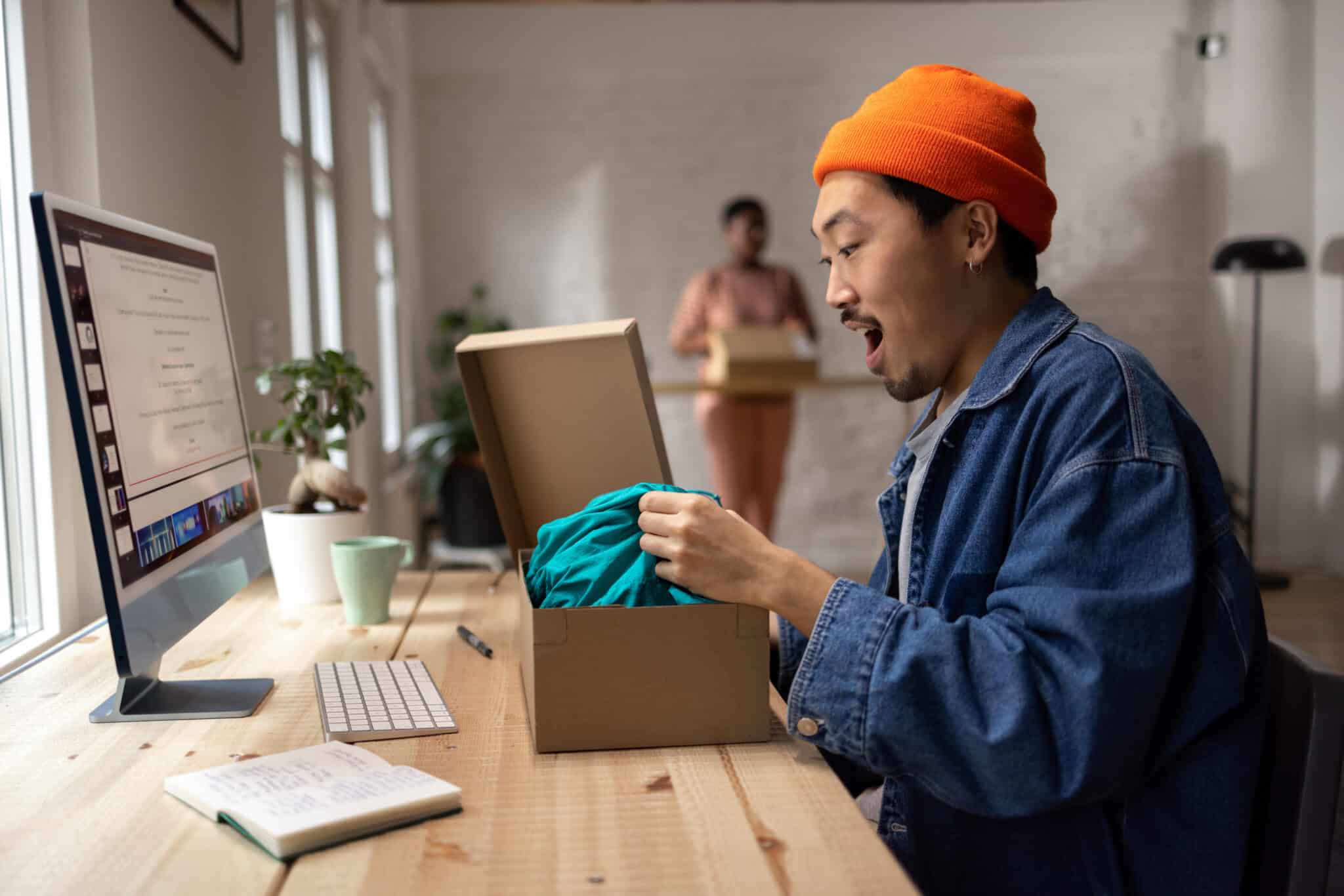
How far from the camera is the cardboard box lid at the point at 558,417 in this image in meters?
1.18

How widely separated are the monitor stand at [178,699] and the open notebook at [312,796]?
0.57ft

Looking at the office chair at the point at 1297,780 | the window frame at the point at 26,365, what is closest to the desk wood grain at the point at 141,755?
the window frame at the point at 26,365

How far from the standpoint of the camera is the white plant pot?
153 cm

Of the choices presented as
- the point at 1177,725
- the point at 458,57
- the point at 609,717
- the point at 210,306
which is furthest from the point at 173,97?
the point at 458,57

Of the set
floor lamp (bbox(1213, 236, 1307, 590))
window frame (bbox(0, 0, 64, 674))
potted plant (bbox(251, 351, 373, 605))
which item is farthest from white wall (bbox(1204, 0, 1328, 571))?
window frame (bbox(0, 0, 64, 674))

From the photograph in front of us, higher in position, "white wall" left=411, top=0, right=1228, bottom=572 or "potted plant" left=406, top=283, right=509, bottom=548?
"white wall" left=411, top=0, right=1228, bottom=572

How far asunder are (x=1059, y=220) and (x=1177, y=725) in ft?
15.4

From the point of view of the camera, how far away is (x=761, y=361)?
3965 millimetres

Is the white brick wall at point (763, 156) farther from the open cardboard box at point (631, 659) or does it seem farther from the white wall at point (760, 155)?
the open cardboard box at point (631, 659)

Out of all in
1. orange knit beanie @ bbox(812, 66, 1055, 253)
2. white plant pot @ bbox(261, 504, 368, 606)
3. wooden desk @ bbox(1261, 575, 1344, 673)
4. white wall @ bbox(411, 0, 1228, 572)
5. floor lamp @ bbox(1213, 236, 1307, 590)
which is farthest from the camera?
white wall @ bbox(411, 0, 1228, 572)

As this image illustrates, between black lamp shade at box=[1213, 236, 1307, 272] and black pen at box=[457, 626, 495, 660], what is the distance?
3643 mm

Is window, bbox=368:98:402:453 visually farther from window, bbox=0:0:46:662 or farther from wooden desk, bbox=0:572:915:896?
wooden desk, bbox=0:572:915:896

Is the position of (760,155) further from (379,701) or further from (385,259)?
(379,701)

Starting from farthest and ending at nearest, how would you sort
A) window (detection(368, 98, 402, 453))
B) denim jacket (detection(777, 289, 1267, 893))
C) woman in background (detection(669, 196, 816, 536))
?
window (detection(368, 98, 402, 453)), woman in background (detection(669, 196, 816, 536)), denim jacket (detection(777, 289, 1267, 893))
